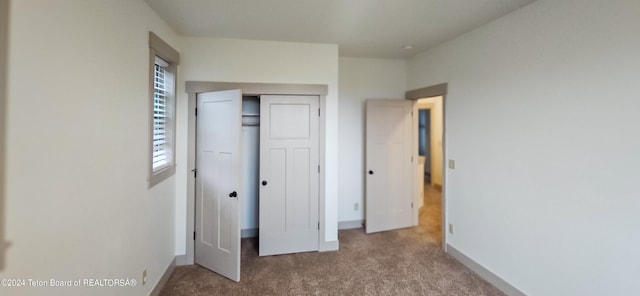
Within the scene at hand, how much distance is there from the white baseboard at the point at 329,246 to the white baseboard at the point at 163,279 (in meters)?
1.66

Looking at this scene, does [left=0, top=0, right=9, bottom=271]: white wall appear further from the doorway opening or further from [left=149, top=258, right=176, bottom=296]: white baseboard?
the doorway opening

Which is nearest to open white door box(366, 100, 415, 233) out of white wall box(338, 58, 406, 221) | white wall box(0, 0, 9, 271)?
white wall box(338, 58, 406, 221)

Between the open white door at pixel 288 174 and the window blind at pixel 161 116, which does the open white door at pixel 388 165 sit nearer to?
the open white door at pixel 288 174

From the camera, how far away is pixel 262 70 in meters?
3.42

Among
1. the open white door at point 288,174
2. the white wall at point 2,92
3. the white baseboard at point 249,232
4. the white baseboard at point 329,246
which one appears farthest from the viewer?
the white baseboard at point 249,232

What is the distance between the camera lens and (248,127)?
387 cm

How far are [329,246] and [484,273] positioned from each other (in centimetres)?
171

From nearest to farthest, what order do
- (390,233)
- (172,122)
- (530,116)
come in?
(530,116) < (172,122) < (390,233)

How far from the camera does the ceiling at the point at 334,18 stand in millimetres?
2434

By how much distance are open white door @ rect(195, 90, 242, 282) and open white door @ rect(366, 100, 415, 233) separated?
6.69ft

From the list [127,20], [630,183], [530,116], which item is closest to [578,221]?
[630,183]

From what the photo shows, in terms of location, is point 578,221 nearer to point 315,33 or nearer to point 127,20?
point 315,33

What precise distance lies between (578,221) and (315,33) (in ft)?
9.32

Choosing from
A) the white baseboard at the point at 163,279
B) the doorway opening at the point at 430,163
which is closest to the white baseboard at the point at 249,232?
the white baseboard at the point at 163,279
